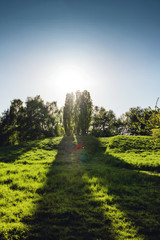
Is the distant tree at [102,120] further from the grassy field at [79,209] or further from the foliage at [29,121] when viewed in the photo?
the grassy field at [79,209]

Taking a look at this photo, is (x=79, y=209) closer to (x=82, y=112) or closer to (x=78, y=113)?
(x=82, y=112)

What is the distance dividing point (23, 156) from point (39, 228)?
451 inches

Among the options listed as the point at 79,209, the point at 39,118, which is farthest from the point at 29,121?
the point at 79,209

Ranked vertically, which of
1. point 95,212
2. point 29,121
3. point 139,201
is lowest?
point 139,201

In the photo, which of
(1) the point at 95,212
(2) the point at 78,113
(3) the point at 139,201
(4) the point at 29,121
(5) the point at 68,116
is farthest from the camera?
(4) the point at 29,121

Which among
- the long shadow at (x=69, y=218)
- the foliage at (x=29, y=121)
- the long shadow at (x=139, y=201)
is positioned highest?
the foliage at (x=29, y=121)

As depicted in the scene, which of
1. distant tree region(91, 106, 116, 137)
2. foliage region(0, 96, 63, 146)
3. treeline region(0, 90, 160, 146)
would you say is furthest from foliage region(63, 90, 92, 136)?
distant tree region(91, 106, 116, 137)

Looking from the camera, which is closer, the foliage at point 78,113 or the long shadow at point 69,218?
the long shadow at point 69,218

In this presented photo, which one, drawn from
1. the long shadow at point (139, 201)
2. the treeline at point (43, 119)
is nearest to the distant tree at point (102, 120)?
the treeline at point (43, 119)

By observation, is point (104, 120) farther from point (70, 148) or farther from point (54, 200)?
point (54, 200)

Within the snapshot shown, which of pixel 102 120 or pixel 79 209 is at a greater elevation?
pixel 102 120

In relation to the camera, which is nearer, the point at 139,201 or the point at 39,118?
the point at 139,201

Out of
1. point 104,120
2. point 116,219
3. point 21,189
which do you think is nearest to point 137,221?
point 116,219

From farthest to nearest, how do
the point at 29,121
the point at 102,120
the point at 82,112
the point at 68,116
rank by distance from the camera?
A: the point at 102,120
the point at 29,121
the point at 68,116
the point at 82,112
